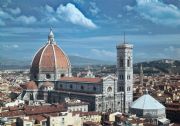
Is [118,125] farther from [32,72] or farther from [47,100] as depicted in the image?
[32,72]

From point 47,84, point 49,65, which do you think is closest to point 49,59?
point 49,65

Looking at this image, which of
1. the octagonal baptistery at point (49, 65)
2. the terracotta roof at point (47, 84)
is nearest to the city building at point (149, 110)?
the terracotta roof at point (47, 84)

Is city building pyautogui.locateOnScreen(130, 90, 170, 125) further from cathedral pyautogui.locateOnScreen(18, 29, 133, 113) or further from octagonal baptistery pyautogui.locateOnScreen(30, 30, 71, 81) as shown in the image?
octagonal baptistery pyautogui.locateOnScreen(30, 30, 71, 81)

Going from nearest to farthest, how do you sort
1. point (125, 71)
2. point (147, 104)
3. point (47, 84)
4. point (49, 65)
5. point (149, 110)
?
1. point (149, 110)
2. point (147, 104)
3. point (125, 71)
4. point (47, 84)
5. point (49, 65)

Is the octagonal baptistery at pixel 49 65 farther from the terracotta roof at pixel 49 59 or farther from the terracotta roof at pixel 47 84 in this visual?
the terracotta roof at pixel 47 84

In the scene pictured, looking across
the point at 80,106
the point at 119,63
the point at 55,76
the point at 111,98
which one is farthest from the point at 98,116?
the point at 55,76

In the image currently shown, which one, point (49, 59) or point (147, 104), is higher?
point (49, 59)

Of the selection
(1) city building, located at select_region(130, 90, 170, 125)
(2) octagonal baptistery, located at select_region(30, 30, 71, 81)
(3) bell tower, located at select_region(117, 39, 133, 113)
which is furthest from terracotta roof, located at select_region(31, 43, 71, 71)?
(1) city building, located at select_region(130, 90, 170, 125)

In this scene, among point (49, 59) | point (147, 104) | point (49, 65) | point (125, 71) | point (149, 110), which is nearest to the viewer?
point (149, 110)

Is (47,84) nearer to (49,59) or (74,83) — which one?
(49,59)
